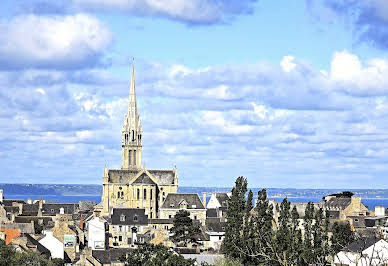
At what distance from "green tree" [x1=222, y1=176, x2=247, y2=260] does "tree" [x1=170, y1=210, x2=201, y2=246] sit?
641 inches

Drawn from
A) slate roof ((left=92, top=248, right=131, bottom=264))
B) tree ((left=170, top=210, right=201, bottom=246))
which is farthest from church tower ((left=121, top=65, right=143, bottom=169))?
slate roof ((left=92, top=248, right=131, bottom=264))

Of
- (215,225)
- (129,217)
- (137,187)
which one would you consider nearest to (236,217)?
(215,225)

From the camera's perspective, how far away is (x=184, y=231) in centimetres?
11356

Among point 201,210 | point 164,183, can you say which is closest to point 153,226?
point 201,210

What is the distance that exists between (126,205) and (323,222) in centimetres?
6353

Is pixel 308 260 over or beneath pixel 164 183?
beneath

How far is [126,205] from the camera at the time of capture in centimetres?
15262

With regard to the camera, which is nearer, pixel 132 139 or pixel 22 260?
A: pixel 22 260

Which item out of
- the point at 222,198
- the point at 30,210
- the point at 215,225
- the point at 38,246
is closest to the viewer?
the point at 38,246

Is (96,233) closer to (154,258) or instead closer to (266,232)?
(266,232)

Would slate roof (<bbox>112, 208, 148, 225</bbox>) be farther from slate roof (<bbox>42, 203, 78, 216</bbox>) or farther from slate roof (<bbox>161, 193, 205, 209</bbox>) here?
slate roof (<bbox>42, 203, 78, 216</bbox>)

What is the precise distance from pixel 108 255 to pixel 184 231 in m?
21.1

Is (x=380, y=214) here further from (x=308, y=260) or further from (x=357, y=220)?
(x=308, y=260)

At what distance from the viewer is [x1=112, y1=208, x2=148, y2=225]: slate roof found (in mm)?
125500
